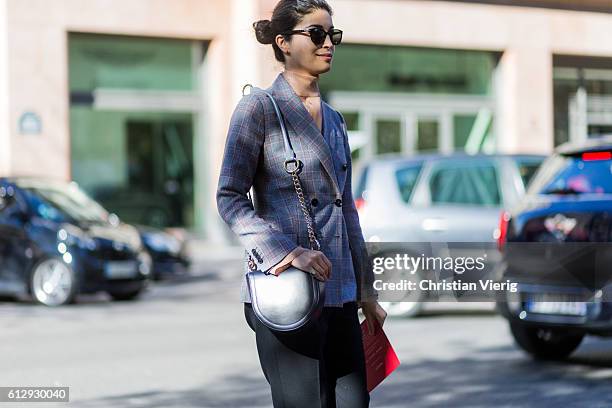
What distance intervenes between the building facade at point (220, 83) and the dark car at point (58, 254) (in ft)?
25.2

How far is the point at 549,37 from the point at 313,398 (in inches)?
921

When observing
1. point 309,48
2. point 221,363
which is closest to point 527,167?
point 221,363

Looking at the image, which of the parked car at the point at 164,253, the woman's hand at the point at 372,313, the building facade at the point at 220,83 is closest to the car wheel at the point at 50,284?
the parked car at the point at 164,253

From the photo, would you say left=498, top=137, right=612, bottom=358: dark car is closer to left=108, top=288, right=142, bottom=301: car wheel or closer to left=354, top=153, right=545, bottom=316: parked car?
left=354, top=153, right=545, bottom=316: parked car

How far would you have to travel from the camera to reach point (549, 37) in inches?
1005

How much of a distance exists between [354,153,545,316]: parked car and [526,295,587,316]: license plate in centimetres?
364

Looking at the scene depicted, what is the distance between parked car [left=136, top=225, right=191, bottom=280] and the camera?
16469 mm

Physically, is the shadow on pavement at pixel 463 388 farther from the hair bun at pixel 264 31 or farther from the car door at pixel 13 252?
the car door at pixel 13 252

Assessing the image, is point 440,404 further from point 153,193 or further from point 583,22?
point 583,22

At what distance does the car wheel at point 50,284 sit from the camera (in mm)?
12867

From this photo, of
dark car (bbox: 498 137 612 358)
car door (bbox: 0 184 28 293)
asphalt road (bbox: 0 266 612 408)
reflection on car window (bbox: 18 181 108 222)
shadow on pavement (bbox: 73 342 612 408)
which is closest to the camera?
shadow on pavement (bbox: 73 342 612 408)

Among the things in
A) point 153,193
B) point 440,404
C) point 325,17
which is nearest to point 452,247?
point 440,404

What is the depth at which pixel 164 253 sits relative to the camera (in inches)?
654

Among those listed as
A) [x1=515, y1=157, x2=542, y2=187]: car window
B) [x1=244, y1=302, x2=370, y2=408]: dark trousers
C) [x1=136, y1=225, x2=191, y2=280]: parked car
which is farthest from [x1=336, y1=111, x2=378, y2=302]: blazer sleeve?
[x1=136, y1=225, x2=191, y2=280]: parked car
